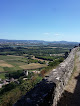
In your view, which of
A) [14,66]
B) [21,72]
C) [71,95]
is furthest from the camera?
[14,66]

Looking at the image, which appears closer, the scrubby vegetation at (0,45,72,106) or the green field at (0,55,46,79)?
the scrubby vegetation at (0,45,72,106)

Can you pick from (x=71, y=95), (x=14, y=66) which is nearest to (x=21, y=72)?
(x=14, y=66)

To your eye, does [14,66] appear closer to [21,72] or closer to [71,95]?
[21,72]

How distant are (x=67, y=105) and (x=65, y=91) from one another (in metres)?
0.83

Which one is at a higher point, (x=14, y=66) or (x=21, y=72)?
(x=21, y=72)

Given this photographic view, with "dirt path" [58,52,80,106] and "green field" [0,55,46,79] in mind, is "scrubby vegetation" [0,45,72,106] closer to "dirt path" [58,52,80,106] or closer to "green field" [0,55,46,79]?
"green field" [0,55,46,79]

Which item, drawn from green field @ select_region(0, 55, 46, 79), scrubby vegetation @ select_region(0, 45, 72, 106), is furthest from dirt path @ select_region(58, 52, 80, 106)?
green field @ select_region(0, 55, 46, 79)

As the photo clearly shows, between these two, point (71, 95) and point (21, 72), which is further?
point (21, 72)

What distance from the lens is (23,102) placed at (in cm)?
204

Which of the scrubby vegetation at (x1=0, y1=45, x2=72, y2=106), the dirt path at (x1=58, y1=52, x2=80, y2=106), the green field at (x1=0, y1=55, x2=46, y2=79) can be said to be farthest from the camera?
the green field at (x1=0, y1=55, x2=46, y2=79)

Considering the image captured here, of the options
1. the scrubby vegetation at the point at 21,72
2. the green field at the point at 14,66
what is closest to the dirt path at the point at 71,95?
the scrubby vegetation at the point at 21,72

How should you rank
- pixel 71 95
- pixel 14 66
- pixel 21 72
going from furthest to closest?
pixel 14 66 → pixel 21 72 → pixel 71 95

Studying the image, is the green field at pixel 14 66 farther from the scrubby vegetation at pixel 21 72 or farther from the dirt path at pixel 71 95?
the dirt path at pixel 71 95

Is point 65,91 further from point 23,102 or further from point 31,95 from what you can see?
point 23,102
